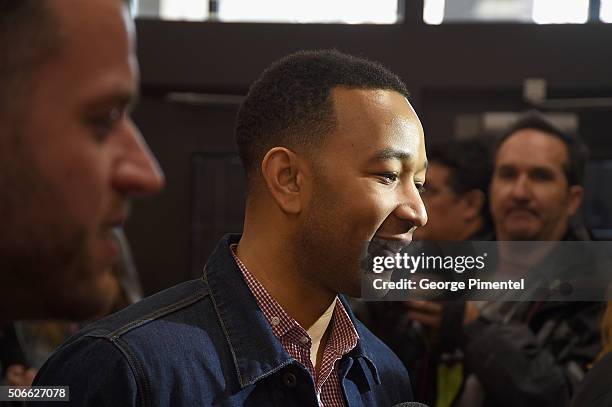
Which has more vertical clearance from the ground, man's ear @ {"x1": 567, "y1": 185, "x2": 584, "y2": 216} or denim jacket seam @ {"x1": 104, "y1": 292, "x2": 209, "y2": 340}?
man's ear @ {"x1": 567, "y1": 185, "x2": 584, "y2": 216}

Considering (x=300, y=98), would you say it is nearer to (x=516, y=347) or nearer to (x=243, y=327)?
(x=243, y=327)

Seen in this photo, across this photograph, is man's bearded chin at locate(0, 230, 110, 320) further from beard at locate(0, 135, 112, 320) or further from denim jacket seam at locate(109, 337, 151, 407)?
denim jacket seam at locate(109, 337, 151, 407)

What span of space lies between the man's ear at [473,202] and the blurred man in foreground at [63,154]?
0.78m

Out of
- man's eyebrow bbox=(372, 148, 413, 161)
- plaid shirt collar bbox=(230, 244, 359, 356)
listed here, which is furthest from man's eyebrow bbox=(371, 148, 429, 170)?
plaid shirt collar bbox=(230, 244, 359, 356)

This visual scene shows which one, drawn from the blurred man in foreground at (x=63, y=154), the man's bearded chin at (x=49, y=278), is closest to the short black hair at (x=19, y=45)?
the blurred man in foreground at (x=63, y=154)

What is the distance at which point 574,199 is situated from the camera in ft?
4.79

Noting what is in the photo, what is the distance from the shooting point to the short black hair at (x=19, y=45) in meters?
0.64

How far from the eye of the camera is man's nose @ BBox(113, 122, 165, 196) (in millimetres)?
700

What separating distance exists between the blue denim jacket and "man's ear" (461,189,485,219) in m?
0.32

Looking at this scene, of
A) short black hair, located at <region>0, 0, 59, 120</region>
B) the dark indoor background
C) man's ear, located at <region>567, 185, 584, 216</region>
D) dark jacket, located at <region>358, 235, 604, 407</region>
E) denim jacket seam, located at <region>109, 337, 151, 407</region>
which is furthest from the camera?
the dark indoor background

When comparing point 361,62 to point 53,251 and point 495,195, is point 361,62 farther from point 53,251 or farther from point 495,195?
point 53,251

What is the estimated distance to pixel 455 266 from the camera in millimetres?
1292

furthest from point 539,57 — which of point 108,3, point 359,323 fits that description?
point 108,3

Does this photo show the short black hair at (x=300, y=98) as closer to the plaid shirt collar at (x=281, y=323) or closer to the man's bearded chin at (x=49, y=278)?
the plaid shirt collar at (x=281, y=323)
